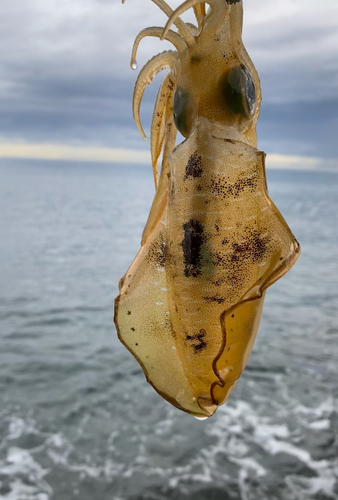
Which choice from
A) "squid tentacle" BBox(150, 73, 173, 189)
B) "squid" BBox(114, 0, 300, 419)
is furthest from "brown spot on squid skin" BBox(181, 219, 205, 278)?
"squid tentacle" BBox(150, 73, 173, 189)

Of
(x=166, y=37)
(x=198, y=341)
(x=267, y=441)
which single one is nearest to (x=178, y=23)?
(x=166, y=37)

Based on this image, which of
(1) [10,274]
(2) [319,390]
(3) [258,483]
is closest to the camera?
(3) [258,483]

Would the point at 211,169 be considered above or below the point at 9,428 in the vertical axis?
above

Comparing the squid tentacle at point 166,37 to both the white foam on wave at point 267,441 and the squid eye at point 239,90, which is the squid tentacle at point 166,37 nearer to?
the squid eye at point 239,90

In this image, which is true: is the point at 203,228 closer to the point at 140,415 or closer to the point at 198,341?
the point at 198,341

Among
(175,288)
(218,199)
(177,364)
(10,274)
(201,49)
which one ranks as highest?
(201,49)

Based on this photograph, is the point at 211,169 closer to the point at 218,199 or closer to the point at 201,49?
the point at 218,199

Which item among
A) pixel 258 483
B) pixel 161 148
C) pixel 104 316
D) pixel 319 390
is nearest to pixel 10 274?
pixel 104 316

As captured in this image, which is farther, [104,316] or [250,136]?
[104,316]

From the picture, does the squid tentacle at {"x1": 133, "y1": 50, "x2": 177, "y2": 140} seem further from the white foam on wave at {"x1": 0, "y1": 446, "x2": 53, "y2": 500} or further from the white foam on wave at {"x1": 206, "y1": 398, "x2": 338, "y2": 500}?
the white foam on wave at {"x1": 0, "y1": 446, "x2": 53, "y2": 500}
